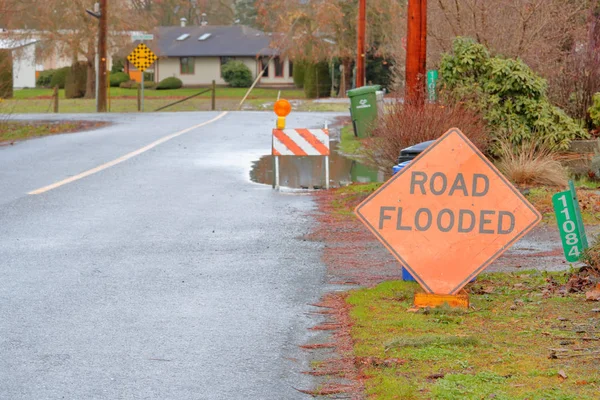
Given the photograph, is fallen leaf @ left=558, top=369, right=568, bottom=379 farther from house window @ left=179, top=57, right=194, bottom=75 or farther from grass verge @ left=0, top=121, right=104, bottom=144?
house window @ left=179, top=57, right=194, bottom=75

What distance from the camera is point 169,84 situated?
76562 mm

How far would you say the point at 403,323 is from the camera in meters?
6.74

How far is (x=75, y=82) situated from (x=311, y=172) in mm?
50649

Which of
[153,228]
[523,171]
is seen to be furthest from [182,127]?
[153,228]

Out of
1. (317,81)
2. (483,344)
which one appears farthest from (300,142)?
(317,81)

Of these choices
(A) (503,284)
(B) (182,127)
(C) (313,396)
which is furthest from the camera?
(B) (182,127)

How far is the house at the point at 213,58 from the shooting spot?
266ft

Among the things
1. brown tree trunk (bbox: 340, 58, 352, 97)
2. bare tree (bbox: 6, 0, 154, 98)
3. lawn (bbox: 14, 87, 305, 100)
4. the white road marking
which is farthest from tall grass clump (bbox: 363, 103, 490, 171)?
lawn (bbox: 14, 87, 305, 100)

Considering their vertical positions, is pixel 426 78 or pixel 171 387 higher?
pixel 426 78

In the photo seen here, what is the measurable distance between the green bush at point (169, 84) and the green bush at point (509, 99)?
60561mm

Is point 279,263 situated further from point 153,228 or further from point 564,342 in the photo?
point 564,342

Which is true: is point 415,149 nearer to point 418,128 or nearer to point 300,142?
point 418,128

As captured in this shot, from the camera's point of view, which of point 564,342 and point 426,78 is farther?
point 426,78

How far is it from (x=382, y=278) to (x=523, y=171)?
6648 mm
